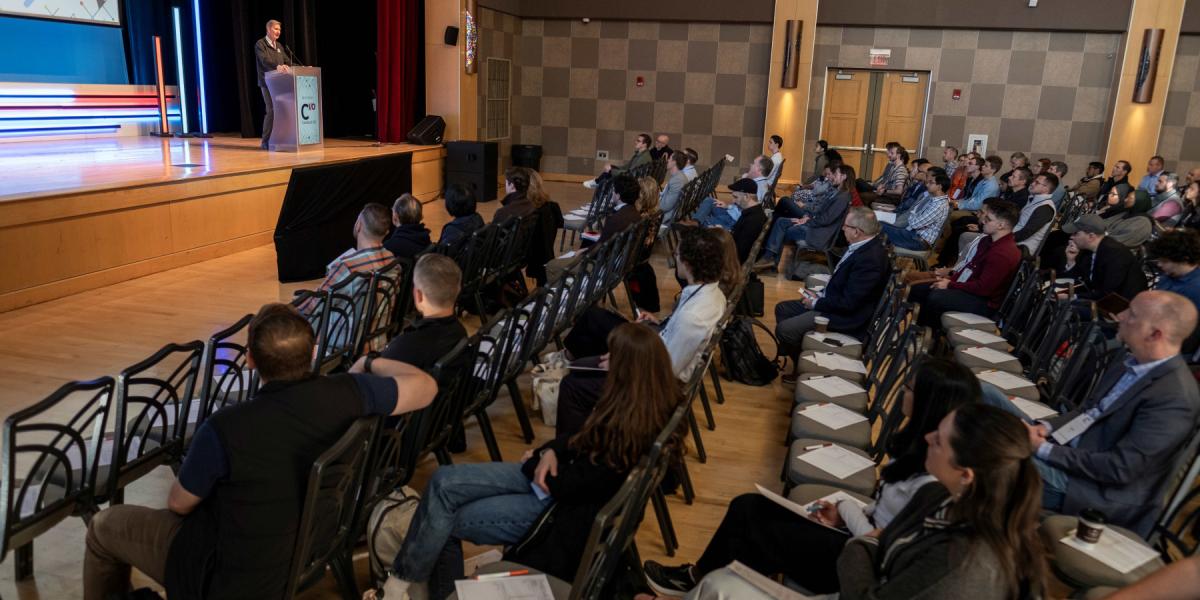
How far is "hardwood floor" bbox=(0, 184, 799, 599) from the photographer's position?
310cm

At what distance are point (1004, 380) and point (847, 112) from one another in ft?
40.3

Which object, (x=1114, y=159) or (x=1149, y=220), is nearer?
(x=1149, y=220)

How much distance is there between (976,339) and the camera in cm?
491

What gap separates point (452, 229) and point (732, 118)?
11.2 metres

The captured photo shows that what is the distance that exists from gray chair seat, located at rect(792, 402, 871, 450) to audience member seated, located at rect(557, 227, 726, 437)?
2.14 feet

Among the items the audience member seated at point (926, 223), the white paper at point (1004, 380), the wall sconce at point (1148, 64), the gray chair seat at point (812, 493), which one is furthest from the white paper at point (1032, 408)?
the wall sconce at point (1148, 64)

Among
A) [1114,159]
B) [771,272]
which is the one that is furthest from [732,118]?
[771,272]

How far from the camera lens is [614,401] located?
2514mm

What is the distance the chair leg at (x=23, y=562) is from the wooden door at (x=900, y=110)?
15.0 m

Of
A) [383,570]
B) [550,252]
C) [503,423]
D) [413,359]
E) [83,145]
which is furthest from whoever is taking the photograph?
[83,145]

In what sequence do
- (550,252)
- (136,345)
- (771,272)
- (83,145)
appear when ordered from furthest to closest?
(83,145), (771,272), (550,252), (136,345)

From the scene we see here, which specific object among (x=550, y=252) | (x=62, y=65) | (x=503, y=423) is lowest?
(x=503, y=423)

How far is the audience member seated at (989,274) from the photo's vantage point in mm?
5562

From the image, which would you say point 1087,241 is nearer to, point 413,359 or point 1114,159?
point 413,359
